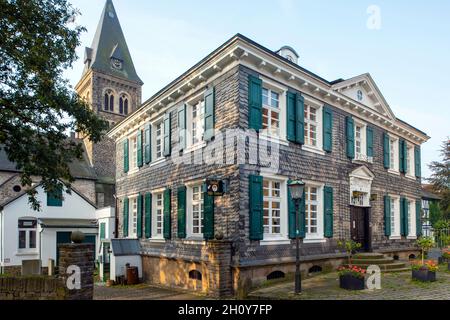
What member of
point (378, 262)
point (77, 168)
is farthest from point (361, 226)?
point (77, 168)

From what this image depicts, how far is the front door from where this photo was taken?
51.9 feet

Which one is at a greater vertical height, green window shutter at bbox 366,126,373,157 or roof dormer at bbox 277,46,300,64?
roof dormer at bbox 277,46,300,64

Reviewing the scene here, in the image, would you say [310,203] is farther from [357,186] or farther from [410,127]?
[410,127]

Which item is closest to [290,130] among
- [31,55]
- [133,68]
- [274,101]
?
[274,101]

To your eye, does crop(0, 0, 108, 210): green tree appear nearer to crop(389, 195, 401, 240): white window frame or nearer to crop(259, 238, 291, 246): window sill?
crop(259, 238, 291, 246): window sill

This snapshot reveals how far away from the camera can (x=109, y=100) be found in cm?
4209

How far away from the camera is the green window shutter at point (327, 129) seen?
14.5m

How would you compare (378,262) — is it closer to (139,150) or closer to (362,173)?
(362,173)

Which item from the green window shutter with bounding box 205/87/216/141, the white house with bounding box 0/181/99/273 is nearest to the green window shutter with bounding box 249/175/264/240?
the green window shutter with bounding box 205/87/216/141

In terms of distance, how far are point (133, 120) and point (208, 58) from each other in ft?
23.4

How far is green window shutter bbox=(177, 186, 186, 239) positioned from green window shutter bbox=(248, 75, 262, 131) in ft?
12.5

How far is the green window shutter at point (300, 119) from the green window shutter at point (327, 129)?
1330 millimetres

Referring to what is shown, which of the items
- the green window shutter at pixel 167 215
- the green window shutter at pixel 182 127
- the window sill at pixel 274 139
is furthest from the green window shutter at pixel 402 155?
the green window shutter at pixel 167 215

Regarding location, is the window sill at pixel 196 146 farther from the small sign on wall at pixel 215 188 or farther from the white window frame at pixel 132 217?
the white window frame at pixel 132 217
